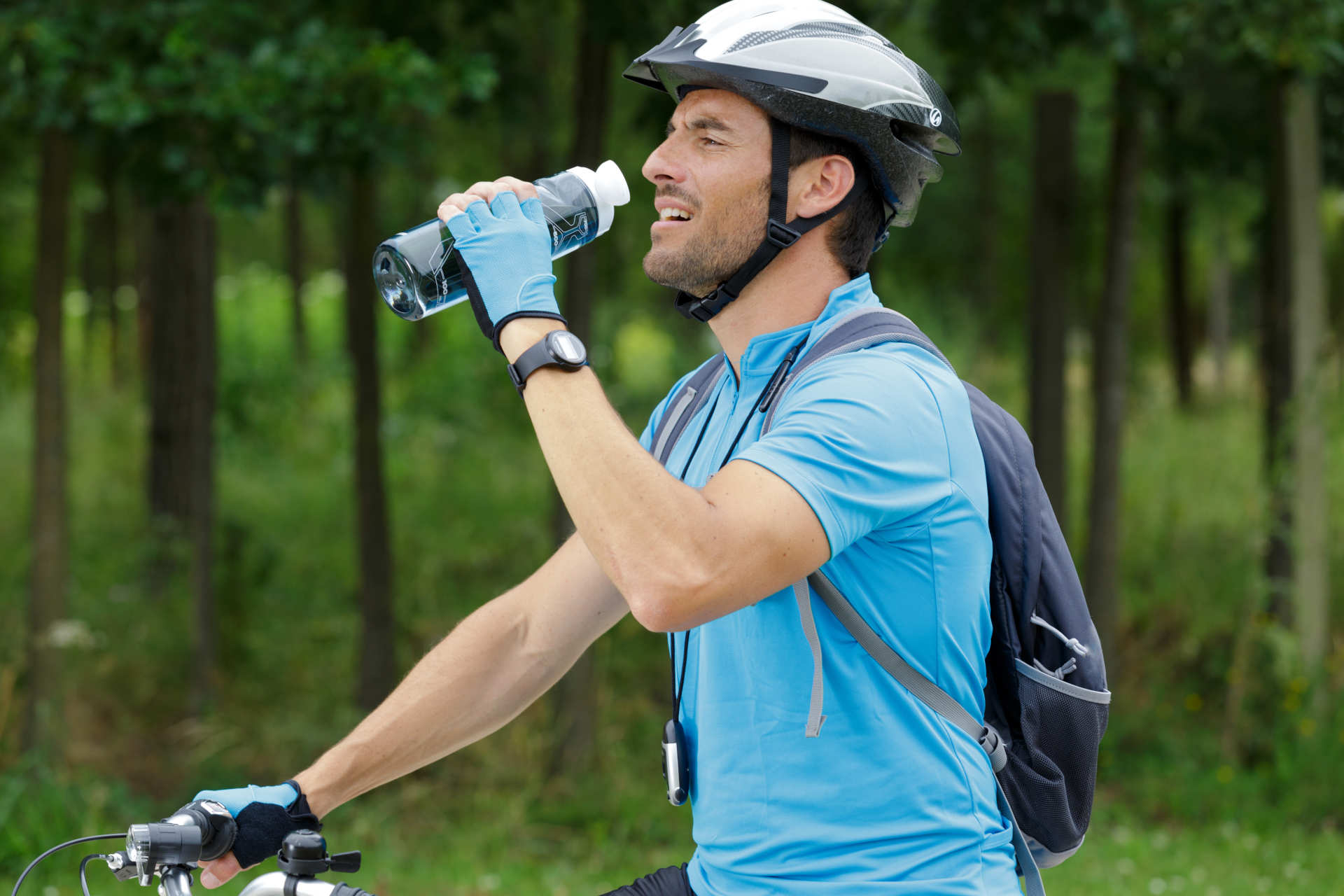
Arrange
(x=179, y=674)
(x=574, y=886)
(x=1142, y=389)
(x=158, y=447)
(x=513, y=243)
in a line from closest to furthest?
(x=513, y=243), (x=574, y=886), (x=179, y=674), (x=158, y=447), (x=1142, y=389)

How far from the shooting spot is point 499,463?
42.3 feet

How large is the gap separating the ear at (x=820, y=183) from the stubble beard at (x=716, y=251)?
56mm

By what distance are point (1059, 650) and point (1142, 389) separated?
13.9m

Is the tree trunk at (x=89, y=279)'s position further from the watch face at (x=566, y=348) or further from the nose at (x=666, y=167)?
the watch face at (x=566, y=348)

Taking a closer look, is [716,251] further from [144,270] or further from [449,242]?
[144,270]

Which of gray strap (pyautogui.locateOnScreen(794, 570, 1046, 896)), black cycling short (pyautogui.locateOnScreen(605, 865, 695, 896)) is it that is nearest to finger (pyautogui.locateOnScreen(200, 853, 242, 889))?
black cycling short (pyautogui.locateOnScreen(605, 865, 695, 896))

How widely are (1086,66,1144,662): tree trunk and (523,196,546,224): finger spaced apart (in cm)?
716

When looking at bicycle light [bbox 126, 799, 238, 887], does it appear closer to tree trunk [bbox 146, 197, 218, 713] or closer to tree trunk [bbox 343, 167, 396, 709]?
tree trunk [bbox 146, 197, 218, 713]

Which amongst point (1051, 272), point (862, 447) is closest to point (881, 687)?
point (862, 447)

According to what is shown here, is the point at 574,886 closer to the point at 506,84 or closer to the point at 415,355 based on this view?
the point at 506,84

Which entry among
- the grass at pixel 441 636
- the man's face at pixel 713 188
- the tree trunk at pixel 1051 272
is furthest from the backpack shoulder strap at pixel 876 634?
the tree trunk at pixel 1051 272

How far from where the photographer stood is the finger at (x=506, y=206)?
202 cm

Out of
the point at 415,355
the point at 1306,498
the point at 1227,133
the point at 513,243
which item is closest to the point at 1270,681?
the point at 1306,498

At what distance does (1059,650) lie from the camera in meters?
2.09
